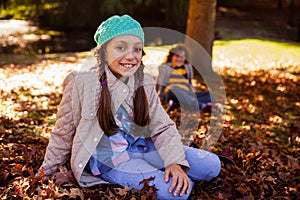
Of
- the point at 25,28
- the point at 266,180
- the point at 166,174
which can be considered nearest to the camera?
the point at 166,174

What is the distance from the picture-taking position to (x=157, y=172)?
2980 millimetres

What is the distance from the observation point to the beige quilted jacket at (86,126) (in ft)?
9.55

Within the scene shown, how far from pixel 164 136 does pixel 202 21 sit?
5.12 meters

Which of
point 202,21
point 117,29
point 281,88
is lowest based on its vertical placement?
point 281,88

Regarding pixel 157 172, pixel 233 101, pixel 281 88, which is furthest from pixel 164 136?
pixel 281 88

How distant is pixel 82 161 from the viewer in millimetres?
2900

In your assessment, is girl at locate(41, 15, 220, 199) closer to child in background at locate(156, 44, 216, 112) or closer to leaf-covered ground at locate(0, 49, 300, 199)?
leaf-covered ground at locate(0, 49, 300, 199)

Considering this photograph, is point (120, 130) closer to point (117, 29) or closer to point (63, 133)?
point (63, 133)

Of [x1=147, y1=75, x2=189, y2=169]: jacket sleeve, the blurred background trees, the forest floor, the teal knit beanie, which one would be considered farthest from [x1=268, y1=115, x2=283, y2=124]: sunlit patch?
the blurred background trees

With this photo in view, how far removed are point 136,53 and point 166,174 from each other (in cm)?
93

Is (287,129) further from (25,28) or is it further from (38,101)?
(25,28)

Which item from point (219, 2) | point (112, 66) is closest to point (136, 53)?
point (112, 66)

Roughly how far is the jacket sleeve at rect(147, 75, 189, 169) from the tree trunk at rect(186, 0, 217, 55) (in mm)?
4891

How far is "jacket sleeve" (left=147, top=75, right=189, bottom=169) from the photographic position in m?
2.96
